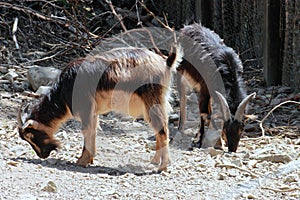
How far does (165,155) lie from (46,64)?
5945 mm

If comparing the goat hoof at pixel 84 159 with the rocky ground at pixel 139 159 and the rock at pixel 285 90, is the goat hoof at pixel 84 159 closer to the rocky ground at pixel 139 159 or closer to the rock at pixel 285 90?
the rocky ground at pixel 139 159

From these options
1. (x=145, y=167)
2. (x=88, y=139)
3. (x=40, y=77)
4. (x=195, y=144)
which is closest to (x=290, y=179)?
(x=145, y=167)

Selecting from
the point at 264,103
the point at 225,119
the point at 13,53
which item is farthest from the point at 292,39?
the point at 13,53

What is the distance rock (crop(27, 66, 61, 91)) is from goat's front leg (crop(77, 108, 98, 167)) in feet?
12.0

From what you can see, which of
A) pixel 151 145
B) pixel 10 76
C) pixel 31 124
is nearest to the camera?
pixel 31 124

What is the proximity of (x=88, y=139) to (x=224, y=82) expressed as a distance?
2501mm

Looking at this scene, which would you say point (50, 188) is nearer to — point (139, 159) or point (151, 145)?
point (139, 159)

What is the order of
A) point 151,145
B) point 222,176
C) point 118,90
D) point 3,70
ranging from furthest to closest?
1. point 3,70
2. point 151,145
3. point 118,90
4. point 222,176

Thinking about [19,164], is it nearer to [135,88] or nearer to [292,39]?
[135,88]

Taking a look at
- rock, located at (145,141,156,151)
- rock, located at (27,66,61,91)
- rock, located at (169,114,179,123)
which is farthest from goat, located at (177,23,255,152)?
rock, located at (27,66,61,91)

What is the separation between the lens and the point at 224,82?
8734 millimetres

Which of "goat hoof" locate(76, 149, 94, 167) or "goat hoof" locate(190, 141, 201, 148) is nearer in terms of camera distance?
"goat hoof" locate(76, 149, 94, 167)

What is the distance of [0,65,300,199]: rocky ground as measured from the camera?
580 centimetres

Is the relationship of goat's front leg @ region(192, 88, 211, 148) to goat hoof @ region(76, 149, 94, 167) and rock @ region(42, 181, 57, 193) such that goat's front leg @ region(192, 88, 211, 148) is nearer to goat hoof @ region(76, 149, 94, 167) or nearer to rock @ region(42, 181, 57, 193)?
goat hoof @ region(76, 149, 94, 167)
